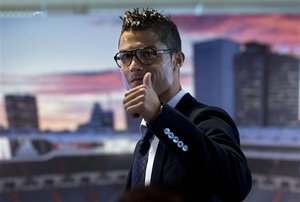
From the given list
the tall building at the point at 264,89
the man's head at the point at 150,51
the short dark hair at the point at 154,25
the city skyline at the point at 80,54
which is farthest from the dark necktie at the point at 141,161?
the tall building at the point at 264,89

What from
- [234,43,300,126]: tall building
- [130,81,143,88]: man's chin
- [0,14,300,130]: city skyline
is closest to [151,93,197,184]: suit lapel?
[130,81,143,88]: man's chin

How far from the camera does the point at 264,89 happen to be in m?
2.92

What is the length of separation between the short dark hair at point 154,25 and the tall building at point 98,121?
2.12 meters

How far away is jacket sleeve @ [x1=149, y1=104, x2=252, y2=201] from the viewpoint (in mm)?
646

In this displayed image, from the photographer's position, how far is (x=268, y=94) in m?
2.92

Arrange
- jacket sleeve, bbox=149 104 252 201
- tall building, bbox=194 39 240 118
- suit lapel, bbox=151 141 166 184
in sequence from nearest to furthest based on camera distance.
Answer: jacket sleeve, bbox=149 104 252 201 → suit lapel, bbox=151 141 166 184 → tall building, bbox=194 39 240 118

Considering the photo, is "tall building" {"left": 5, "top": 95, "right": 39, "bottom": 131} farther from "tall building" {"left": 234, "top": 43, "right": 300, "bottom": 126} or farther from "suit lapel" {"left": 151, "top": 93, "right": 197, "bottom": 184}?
"suit lapel" {"left": 151, "top": 93, "right": 197, "bottom": 184}

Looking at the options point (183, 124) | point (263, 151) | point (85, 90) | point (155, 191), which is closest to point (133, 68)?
point (183, 124)

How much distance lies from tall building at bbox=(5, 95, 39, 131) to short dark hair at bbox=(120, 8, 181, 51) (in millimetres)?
2308

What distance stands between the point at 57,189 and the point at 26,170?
12.3 inches

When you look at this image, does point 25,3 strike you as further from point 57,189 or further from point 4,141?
point 57,189

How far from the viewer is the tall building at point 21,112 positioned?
2924mm

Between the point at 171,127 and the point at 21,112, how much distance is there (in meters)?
2.56

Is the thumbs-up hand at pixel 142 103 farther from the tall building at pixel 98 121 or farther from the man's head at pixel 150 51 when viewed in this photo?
the tall building at pixel 98 121
